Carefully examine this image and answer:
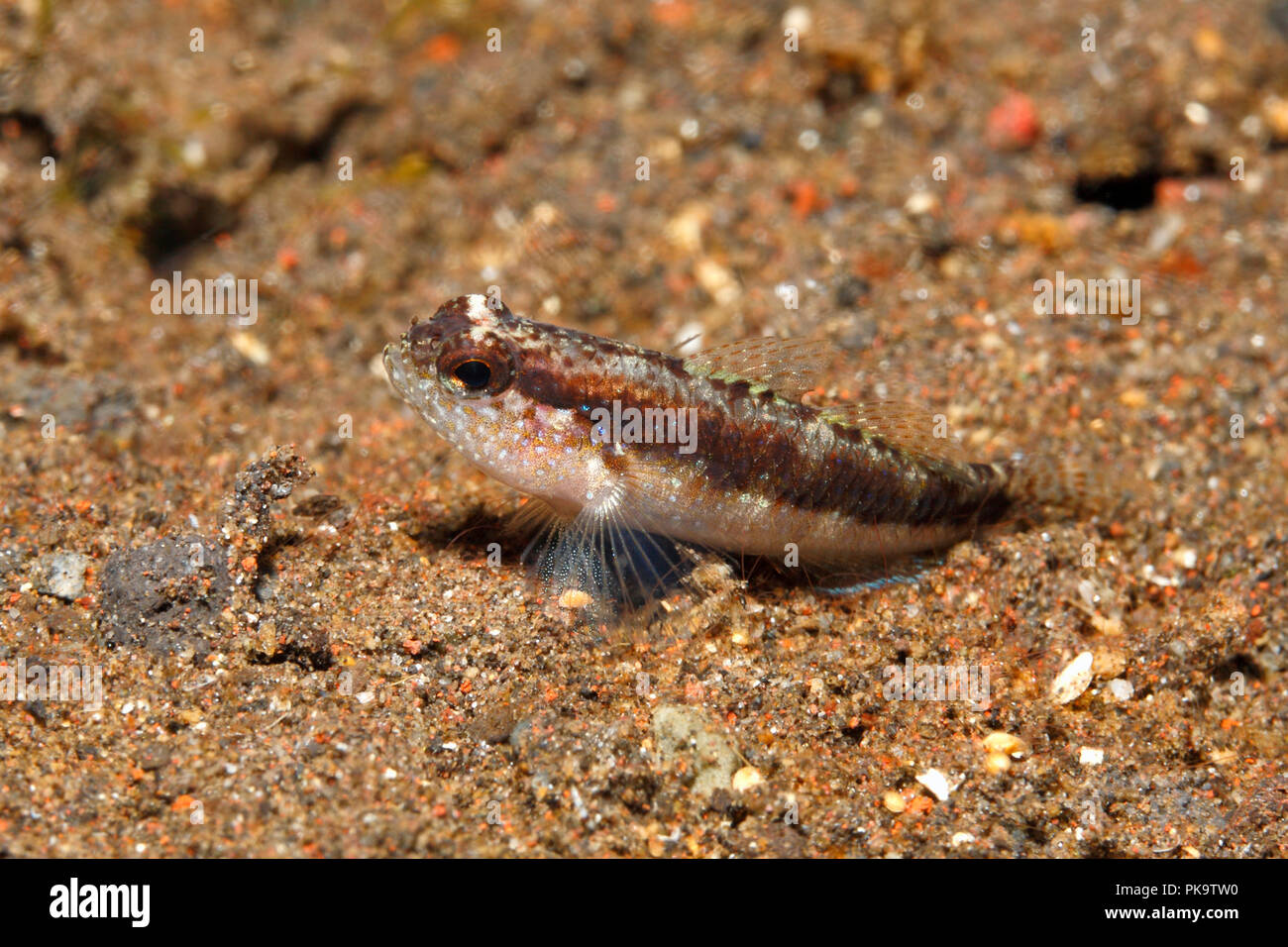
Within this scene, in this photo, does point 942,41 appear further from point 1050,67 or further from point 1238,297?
point 1238,297

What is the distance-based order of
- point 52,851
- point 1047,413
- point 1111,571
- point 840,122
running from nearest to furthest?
1. point 52,851
2. point 1111,571
3. point 1047,413
4. point 840,122

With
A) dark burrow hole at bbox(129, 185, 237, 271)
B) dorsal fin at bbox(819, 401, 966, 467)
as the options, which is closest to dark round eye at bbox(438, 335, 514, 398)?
dorsal fin at bbox(819, 401, 966, 467)

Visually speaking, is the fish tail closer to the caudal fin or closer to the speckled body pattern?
the caudal fin

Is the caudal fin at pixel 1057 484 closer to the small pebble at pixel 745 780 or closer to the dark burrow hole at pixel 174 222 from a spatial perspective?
the small pebble at pixel 745 780

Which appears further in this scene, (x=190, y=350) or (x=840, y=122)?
(x=840, y=122)

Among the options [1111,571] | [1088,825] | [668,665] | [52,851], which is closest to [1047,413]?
[1111,571]

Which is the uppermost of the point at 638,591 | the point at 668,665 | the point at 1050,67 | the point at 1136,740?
the point at 1050,67

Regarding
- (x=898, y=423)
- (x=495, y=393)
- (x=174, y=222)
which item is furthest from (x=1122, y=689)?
(x=174, y=222)

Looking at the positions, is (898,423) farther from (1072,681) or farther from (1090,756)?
(1090,756)
